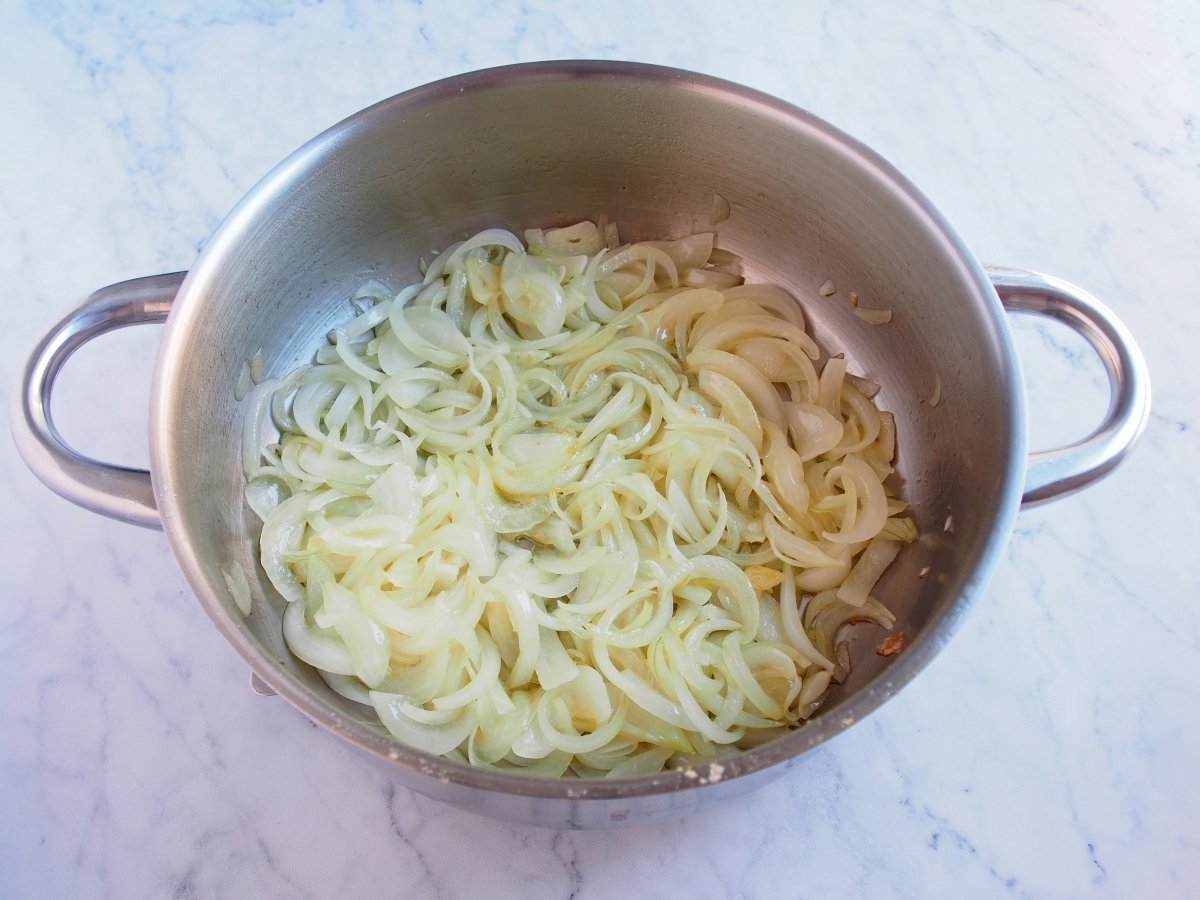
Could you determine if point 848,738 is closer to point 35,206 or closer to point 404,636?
point 404,636

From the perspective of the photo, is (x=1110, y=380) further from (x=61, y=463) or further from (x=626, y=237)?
(x=61, y=463)

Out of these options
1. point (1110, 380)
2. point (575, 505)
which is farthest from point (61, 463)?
point (1110, 380)

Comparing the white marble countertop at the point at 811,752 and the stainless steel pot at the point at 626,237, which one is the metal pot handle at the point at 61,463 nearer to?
the stainless steel pot at the point at 626,237

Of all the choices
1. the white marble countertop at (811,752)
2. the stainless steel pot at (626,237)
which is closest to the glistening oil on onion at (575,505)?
the stainless steel pot at (626,237)

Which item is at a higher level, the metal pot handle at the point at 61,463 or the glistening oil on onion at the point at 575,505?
the metal pot handle at the point at 61,463

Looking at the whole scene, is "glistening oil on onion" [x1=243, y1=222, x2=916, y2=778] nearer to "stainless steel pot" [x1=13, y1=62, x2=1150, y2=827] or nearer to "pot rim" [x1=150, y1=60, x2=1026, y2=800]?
"stainless steel pot" [x1=13, y1=62, x2=1150, y2=827]

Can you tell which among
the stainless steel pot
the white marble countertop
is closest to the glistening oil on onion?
the stainless steel pot
